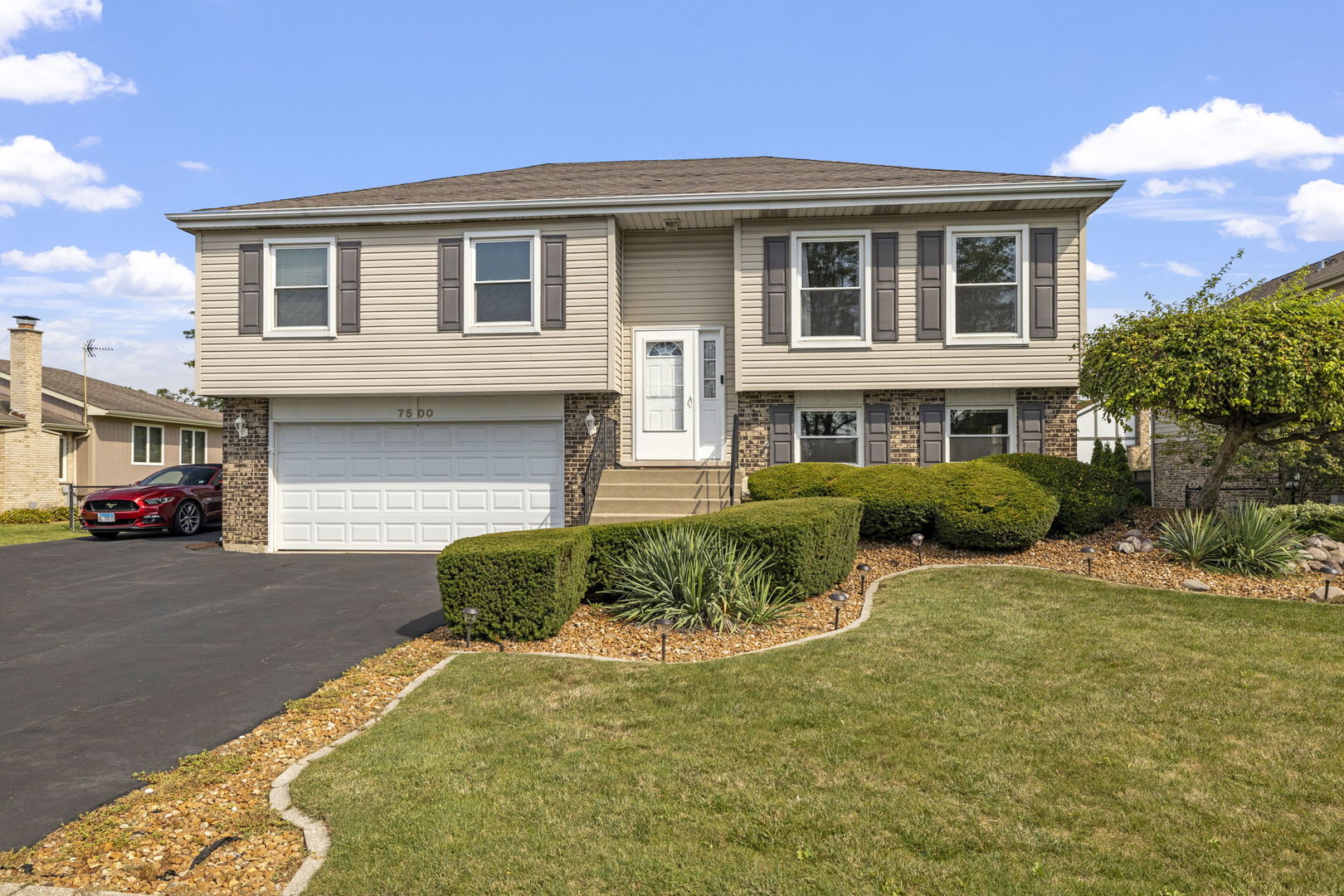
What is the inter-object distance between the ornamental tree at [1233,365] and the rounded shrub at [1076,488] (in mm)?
975

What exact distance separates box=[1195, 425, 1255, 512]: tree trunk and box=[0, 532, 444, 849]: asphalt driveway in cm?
975

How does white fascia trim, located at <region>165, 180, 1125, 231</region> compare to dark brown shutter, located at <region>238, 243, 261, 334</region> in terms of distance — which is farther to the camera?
dark brown shutter, located at <region>238, 243, 261, 334</region>

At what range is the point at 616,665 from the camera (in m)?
5.96

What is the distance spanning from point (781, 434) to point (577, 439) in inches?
133

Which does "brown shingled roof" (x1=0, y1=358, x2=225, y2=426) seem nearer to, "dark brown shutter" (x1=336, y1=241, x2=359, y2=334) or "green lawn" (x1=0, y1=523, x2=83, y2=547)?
"green lawn" (x1=0, y1=523, x2=83, y2=547)

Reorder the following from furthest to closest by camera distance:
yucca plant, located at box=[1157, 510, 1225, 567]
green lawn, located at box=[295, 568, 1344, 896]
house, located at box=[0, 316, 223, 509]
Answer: house, located at box=[0, 316, 223, 509] → yucca plant, located at box=[1157, 510, 1225, 567] → green lawn, located at box=[295, 568, 1344, 896]

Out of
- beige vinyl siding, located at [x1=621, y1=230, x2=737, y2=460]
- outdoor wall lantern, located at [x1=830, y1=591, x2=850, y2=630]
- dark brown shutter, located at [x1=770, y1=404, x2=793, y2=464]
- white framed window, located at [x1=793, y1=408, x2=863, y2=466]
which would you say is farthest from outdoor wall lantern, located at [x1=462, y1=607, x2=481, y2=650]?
white framed window, located at [x1=793, y1=408, x2=863, y2=466]

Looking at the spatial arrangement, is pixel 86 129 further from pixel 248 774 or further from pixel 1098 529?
pixel 1098 529

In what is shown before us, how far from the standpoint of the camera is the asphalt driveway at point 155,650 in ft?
14.7

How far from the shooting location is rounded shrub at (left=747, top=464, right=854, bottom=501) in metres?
10.7

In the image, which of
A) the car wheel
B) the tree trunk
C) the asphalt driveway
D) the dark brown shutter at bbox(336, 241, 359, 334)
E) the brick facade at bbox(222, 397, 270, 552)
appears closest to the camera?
the asphalt driveway

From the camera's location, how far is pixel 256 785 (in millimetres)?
4133

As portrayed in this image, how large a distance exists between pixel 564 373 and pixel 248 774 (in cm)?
883

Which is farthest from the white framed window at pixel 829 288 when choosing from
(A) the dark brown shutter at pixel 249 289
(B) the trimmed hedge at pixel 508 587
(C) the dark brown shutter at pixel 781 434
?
(A) the dark brown shutter at pixel 249 289
